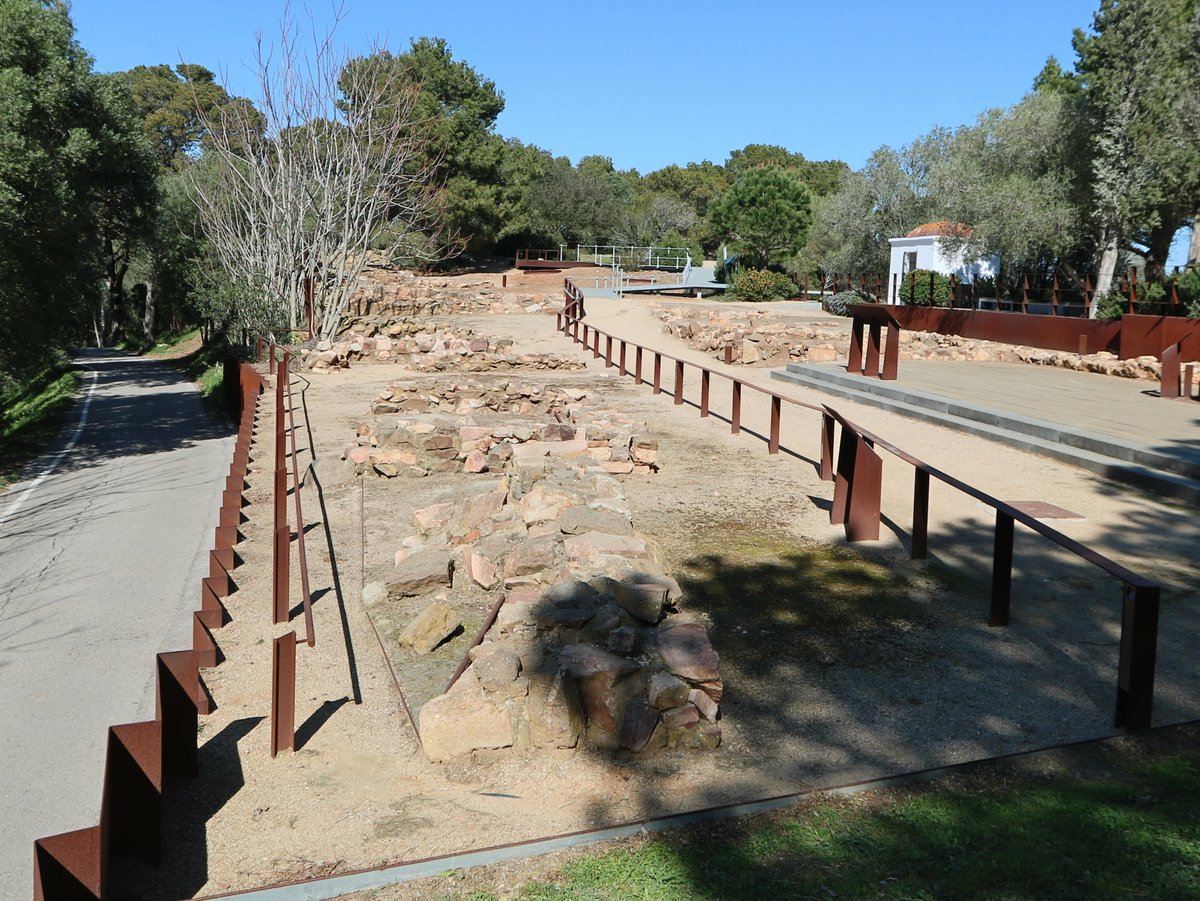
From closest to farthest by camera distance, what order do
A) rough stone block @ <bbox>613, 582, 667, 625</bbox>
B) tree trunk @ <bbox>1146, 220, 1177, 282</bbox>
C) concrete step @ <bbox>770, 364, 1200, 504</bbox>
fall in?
rough stone block @ <bbox>613, 582, 667, 625</bbox>, concrete step @ <bbox>770, 364, 1200, 504</bbox>, tree trunk @ <bbox>1146, 220, 1177, 282</bbox>

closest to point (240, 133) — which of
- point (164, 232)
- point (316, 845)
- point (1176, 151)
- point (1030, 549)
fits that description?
point (164, 232)

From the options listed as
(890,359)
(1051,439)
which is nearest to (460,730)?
(1051,439)

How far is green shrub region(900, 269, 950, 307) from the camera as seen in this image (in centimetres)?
3209

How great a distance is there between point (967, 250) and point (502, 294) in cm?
1826

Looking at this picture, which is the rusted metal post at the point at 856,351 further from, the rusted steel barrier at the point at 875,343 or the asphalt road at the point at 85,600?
the asphalt road at the point at 85,600

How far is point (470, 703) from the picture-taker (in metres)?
5.03

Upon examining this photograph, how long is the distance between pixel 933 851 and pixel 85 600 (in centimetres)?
772

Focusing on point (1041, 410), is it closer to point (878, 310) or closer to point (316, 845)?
point (878, 310)

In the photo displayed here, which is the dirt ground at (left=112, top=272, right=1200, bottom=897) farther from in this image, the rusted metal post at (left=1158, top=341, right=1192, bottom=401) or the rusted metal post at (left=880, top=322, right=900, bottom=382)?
the rusted metal post at (left=880, top=322, right=900, bottom=382)

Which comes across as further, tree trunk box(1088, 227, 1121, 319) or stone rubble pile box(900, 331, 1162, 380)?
tree trunk box(1088, 227, 1121, 319)

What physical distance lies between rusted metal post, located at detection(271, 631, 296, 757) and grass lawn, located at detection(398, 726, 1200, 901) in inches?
60.0

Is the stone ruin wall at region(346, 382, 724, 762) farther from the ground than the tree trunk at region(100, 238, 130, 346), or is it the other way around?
the tree trunk at region(100, 238, 130, 346)

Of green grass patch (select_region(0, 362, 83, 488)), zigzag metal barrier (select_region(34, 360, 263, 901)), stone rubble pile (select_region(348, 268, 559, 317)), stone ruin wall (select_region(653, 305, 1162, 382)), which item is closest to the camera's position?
zigzag metal barrier (select_region(34, 360, 263, 901))

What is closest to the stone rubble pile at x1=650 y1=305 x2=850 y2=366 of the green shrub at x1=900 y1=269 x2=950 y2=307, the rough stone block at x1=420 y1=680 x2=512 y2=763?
the green shrub at x1=900 y1=269 x2=950 y2=307
